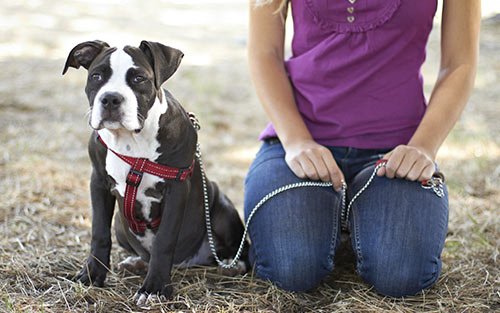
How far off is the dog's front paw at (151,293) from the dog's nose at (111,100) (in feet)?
2.26

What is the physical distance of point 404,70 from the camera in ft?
10.2

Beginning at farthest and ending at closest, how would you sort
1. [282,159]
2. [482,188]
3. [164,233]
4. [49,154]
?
[49,154], [482,188], [282,159], [164,233]

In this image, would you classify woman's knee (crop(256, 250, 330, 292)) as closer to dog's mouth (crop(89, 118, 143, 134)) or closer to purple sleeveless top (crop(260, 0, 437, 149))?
purple sleeveless top (crop(260, 0, 437, 149))

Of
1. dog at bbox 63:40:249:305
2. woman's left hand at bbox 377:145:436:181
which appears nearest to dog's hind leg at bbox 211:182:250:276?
dog at bbox 63:40:249:305

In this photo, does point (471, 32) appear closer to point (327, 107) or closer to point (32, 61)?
point (327, 107)

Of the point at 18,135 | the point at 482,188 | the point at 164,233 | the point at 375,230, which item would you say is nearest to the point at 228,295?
the point at 164,233

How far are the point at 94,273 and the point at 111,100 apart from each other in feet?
2.54

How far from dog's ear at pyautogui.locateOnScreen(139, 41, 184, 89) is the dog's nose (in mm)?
179

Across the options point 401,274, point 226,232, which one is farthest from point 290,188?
point 401,274

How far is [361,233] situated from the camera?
284cm

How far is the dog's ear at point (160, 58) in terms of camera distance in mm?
2490

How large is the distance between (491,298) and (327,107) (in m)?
1.02

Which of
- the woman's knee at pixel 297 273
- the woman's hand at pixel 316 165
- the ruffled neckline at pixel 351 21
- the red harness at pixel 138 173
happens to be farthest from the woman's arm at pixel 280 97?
the red harness at pixel 138 173

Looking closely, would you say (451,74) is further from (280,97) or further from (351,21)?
(280,97)
